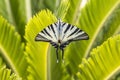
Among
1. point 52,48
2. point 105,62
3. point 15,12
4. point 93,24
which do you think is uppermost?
point 15,12

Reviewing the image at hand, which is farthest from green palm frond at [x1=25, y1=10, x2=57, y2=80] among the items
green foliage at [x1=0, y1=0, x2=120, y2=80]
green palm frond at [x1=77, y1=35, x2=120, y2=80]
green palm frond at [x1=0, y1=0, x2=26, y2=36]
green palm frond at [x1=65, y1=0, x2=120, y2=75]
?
green palm frond at [x1=0, y1=0, x2=26, y2=36]

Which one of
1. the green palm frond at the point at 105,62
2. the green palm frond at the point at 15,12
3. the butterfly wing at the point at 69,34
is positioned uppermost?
the green palm frond at the point at 15,12

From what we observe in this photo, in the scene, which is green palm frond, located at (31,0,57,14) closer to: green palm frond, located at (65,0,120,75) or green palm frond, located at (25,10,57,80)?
green palm frond, located at (65,0,120,75)

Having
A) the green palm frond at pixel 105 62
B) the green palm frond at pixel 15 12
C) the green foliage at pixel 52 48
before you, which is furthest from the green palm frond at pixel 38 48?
the green palm frond at pixel 15 12

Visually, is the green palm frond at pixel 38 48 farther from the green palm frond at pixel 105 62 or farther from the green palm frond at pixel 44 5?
the green palm frond at pixel 44 5

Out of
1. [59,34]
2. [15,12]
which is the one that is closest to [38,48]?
[59,34]

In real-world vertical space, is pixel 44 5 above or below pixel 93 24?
above

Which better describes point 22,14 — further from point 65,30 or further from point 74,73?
point 65,30

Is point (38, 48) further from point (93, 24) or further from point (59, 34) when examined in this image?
point (93, 24)
